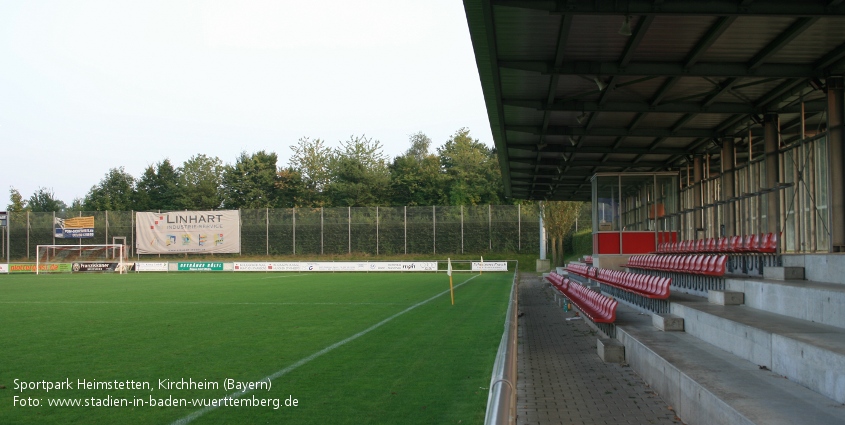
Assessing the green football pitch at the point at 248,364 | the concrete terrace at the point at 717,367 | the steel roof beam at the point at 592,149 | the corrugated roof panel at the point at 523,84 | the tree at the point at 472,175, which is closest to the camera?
the concrete terrace at the point at 717,367

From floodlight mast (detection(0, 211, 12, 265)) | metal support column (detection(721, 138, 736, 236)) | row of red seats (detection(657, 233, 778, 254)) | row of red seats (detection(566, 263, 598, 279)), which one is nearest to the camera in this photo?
row of red seats (detection(657, 233, 778, 254))

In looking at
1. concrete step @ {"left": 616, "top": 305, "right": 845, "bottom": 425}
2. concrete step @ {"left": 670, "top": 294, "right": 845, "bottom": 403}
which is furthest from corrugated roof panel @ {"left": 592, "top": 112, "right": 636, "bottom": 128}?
concrete step @ {"left": 616, "top": 305, "right": 845, "bottom": 425}

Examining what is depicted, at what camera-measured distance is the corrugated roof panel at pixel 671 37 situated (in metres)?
10.2

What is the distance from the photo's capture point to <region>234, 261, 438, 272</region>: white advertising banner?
1758 inches

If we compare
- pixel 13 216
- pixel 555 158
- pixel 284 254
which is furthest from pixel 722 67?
pixel 13 216

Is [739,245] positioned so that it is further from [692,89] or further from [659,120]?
[659,120]

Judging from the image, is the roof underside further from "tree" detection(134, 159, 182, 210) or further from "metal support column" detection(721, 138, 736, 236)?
"tree" detection(134, 159, 182, 210)

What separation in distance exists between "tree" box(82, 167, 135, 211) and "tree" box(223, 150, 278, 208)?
1234cm

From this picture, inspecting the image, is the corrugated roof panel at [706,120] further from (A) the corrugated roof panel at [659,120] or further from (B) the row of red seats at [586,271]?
(B) the row of red seats at [586,271]

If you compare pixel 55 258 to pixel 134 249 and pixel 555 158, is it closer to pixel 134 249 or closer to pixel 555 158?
pixel 134 249

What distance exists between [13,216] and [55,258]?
20.3ft

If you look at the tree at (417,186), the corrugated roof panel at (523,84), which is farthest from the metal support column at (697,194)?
the tree at (417,186)

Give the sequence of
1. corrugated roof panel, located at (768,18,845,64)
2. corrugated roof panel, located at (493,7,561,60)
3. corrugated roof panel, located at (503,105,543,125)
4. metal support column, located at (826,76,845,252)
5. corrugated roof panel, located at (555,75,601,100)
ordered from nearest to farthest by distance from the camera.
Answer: corrugated roof panel, located at (493,7,561,60) < corrugated roof panel, located at (768,18,845,64) < metal support column, located at (826,76,845,252) < corrugated roof panel, located at (555,75,601,100) < corrugated roof panel, located at (503,105,543,125)

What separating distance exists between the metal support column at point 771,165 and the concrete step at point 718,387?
7.06 m
